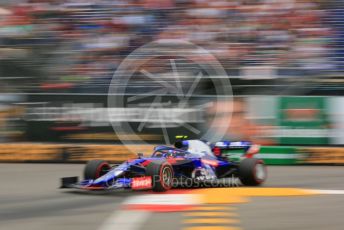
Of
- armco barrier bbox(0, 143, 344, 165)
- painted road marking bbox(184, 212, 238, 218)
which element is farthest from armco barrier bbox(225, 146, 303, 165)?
painted road marking bbox(184, 212, 238, 218)

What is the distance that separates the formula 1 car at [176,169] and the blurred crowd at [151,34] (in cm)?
438

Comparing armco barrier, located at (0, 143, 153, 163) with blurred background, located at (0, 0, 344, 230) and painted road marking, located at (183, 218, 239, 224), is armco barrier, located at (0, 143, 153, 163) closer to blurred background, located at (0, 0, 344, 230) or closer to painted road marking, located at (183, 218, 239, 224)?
blurred background, located at (0, 0, 344, 230)

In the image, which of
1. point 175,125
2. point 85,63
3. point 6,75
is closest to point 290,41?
point 175,125

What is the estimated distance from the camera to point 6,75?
48.9ft

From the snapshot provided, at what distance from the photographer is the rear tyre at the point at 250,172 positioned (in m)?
9.60

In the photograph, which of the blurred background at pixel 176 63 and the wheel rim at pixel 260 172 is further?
the blurred background at pixel 176 63

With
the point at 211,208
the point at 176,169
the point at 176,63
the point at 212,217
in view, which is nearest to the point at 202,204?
the point at 211,208

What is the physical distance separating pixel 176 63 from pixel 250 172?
5.29 meters

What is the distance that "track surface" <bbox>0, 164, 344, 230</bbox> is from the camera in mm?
6414

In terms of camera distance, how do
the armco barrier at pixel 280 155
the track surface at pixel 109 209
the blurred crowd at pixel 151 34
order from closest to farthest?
the track surface at pixel 109 209 < the armco barrier at pixel 280 155 < the blurred crowd at pixel 151 34

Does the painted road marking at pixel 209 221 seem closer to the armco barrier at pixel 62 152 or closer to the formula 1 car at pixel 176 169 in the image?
the formula 1 car at pixel 176 169

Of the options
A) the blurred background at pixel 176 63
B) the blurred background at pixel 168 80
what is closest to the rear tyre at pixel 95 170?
the blurred background at pixel 168 80

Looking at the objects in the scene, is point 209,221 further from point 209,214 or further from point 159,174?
point 159,174

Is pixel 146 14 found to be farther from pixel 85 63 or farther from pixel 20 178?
pixel 20 178
